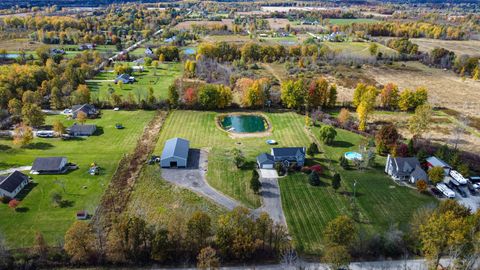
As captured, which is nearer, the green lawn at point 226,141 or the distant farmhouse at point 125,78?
the green lawn at point 226,141

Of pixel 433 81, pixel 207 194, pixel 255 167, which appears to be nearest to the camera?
pixel 207 194

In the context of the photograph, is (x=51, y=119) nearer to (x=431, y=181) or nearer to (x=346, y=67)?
(x=431, y=181)

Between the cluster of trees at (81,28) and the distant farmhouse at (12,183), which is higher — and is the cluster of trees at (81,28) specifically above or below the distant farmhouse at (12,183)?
above

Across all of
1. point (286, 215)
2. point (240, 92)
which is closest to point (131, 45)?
point (240, 92)

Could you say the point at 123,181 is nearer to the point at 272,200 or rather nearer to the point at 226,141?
the point at 226,141

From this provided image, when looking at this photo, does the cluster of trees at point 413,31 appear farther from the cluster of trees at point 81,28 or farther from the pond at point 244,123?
the pond at point 244,123

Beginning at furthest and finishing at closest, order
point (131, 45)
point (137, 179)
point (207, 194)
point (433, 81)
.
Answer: point (131, 45) → point (433, 81) → point (137, 179) → point (207, 194)

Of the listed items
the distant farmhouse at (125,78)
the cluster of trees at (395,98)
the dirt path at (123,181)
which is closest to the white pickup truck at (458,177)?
the cluster of trees at (395,98)

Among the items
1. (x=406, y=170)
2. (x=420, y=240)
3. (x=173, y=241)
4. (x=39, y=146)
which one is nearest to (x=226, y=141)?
(x=406, y=170)
